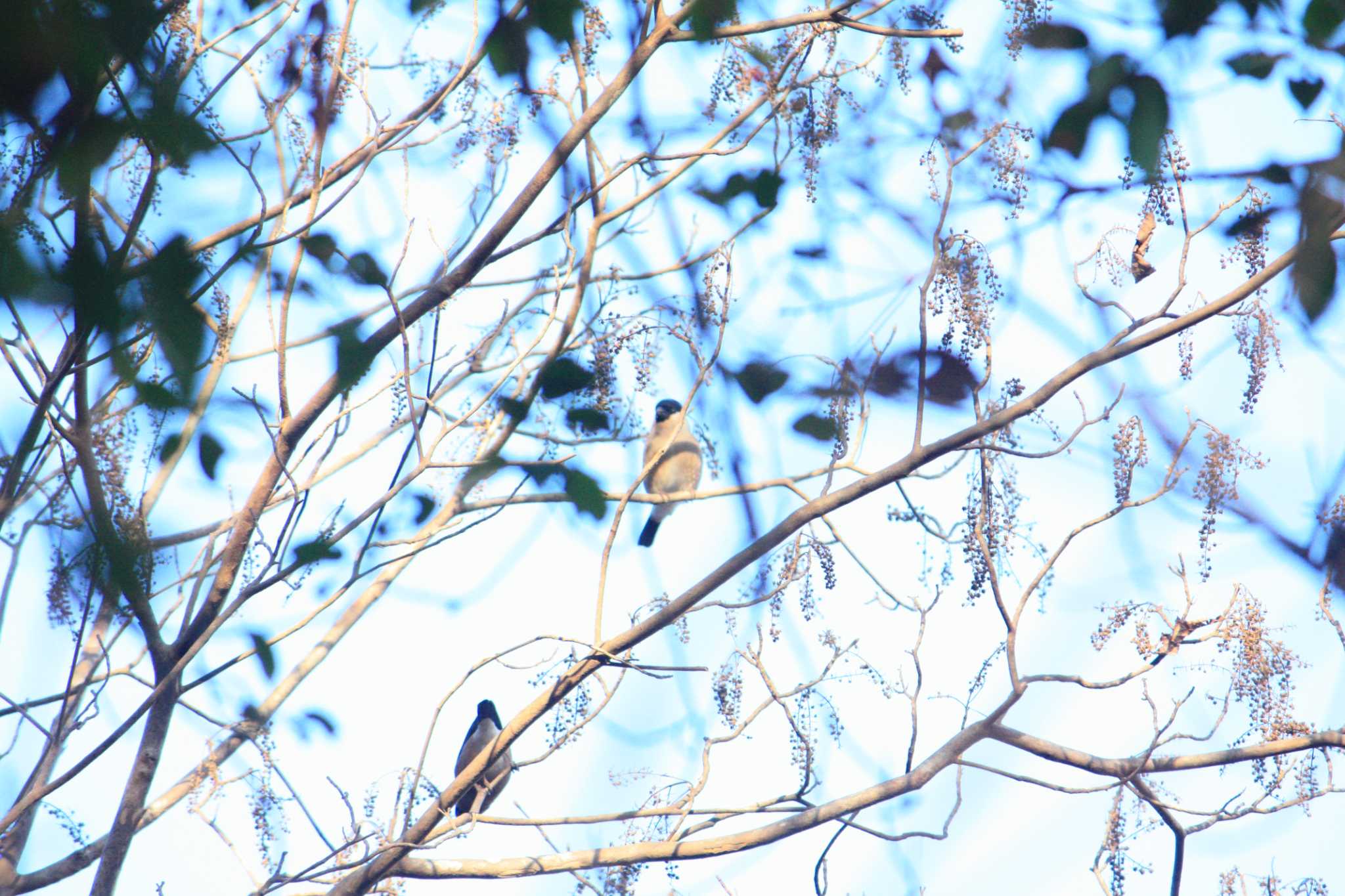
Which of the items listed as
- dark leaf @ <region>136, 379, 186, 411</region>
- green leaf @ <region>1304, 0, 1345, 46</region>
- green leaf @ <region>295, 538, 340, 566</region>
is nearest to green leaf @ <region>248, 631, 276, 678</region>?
green leaf @ <region>295, 538, 340, 566</region>

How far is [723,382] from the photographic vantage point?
1.40m

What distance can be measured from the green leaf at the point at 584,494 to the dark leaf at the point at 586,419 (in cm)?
15

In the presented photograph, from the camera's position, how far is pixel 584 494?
171cm

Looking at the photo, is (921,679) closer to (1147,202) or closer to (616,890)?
(616,890)

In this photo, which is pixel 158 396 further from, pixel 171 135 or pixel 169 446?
pixel 169 446

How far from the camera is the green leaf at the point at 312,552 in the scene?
2.14 metres

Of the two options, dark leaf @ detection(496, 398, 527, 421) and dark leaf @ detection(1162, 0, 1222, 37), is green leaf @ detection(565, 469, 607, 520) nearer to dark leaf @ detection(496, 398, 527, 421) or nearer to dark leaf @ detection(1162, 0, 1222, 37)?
dark leaf @ detection(496, 398, 527, 421)

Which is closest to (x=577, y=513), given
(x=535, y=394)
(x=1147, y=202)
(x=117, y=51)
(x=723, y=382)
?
(x=535, y=394)

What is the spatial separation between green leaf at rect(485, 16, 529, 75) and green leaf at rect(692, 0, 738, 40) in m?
0.29

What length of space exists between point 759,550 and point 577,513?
1.85 ft

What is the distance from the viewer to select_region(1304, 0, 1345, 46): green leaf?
Answer: 1.35 m

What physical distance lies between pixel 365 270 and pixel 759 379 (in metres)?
1.03

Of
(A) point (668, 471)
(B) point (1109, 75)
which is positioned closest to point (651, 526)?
(A) point (668, 471)

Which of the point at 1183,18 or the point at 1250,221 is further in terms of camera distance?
the point at 1250,221
